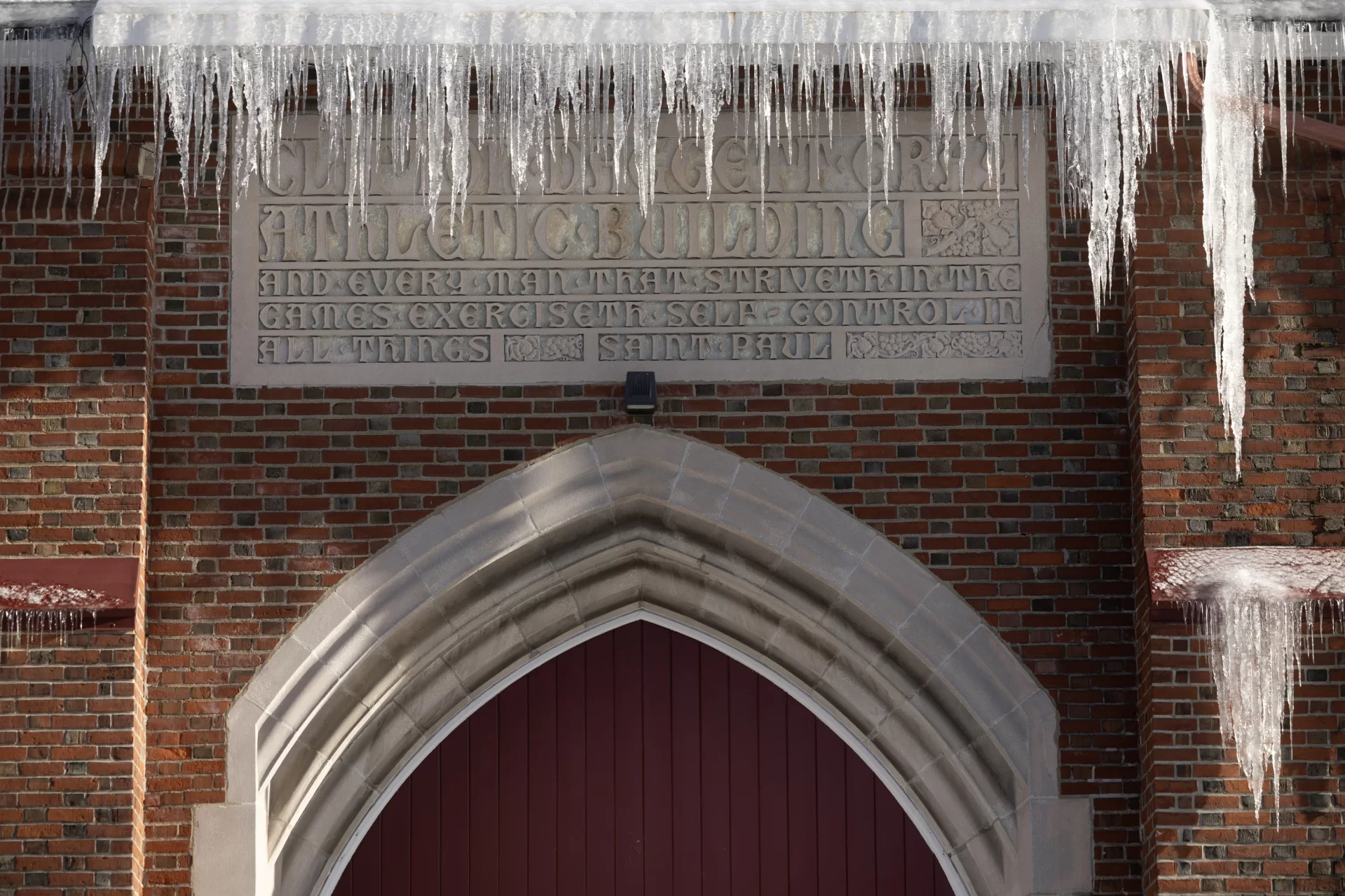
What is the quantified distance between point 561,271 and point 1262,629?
309 centimetres

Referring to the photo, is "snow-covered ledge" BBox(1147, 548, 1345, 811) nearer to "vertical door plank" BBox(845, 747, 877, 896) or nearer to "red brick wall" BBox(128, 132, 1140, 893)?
"red brick wall" BBox(128, 132, 1140, 893)

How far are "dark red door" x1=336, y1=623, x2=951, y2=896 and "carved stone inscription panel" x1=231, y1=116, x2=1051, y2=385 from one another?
5.25 ft

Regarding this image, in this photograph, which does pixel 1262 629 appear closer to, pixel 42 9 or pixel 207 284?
pixel 207 284

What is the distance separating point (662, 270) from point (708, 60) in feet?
2.94

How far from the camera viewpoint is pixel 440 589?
7.79 m

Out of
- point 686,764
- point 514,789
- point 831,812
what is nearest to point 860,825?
point 831,812

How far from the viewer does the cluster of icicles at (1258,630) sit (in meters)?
7.37

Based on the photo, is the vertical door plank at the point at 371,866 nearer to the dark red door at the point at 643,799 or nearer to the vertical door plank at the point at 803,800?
the dark red door at the point at 643,799

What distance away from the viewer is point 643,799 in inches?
348

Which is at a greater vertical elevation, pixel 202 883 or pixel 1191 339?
pixel 1191 339

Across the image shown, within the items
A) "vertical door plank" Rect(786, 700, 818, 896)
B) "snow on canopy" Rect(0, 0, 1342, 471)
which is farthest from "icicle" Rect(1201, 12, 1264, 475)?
"vertical door plank" Rect(786, 700, 818, 896)

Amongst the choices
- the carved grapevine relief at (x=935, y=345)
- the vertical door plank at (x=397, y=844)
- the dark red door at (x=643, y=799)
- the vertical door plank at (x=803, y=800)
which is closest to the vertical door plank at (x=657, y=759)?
the dark red door at (x=643, y=799)

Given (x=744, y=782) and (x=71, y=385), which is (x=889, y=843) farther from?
(x=71, y=385)

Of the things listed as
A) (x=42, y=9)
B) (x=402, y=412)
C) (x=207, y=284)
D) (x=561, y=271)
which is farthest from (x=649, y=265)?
(x=42, y=9)
